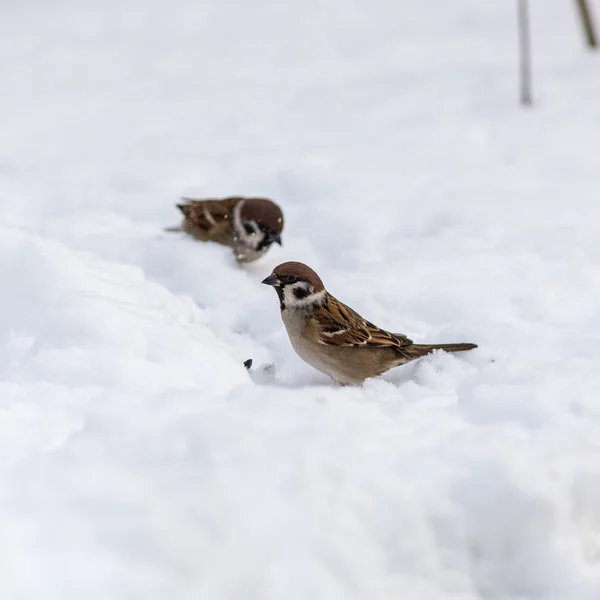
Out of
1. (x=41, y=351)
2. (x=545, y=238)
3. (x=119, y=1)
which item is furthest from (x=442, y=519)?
(x=119, y=1)

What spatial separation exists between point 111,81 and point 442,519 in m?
6.49

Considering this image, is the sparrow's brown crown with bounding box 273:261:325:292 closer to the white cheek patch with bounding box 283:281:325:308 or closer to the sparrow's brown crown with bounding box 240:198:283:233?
the white cheek patch with bounding box 283:281:325:308

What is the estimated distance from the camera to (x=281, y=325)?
13.2 feet

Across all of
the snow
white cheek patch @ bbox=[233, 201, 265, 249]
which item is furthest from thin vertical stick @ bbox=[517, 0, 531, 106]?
white cheek patch @ bbox=[233, 201, 265, 249]

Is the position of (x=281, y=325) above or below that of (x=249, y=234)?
below

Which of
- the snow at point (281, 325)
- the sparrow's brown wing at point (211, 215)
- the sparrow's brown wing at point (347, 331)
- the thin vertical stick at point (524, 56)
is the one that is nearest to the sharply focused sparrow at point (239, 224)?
the sparrow's brown wing at point (211, 215)

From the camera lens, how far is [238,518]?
2.22 metres

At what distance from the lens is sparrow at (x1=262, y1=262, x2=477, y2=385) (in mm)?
3557

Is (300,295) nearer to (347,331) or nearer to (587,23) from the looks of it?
(347,331)

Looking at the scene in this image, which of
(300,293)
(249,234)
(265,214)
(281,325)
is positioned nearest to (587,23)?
→ (265,214)

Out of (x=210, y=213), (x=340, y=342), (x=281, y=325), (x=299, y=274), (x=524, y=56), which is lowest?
(x=281, y=325)

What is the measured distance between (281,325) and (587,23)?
15.4 feet

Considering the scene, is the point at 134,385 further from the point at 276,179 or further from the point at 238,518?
the point at 276,179

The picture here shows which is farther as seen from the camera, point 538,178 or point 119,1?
point 119,1
